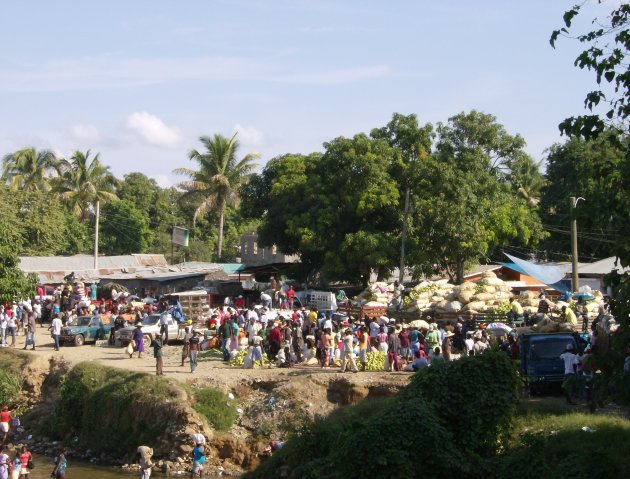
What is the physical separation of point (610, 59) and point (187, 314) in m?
27.7

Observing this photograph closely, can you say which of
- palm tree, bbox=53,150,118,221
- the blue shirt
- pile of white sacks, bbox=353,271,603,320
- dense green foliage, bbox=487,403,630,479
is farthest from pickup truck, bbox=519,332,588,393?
palm tree, bbox=53,150,118,221

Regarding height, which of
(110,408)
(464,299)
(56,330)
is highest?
(464,299)

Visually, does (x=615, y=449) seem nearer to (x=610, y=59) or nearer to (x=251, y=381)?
(x=610, y=59)

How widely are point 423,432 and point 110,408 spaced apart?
13776 millimetres

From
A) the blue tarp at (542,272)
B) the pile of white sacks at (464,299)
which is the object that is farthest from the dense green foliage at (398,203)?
the pile of white sacks at (464,299)

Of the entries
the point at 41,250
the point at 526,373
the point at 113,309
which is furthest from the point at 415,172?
the point at 41,250

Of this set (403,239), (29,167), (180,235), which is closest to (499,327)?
(403,239)

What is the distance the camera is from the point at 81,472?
24.8m

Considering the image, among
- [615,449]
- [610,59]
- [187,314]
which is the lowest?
[615,449]

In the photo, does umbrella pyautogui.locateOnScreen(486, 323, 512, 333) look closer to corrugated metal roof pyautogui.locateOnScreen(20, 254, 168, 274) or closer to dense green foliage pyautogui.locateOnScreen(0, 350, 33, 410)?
dense green foliage pyautogui.locateOnScreen(0, 350, 33, 410)

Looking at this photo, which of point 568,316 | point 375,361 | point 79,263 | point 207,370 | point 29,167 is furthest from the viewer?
point 29,167

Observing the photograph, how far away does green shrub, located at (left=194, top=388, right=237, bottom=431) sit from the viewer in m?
25.6

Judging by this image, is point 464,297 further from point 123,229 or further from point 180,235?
point 123,229

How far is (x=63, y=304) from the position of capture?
1602 inches
